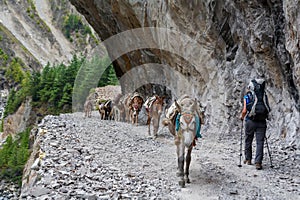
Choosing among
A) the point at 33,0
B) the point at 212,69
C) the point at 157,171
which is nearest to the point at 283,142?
the point at 157,171

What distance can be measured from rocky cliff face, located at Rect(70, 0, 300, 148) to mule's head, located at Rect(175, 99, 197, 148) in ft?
13.0

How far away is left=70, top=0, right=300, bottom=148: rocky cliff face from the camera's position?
10141mm

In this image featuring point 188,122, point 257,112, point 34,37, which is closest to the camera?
point 188,122

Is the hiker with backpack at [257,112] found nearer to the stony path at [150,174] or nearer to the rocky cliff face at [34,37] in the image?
the stony path at [150,174]

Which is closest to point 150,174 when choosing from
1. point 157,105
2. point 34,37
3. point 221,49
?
point 157,105

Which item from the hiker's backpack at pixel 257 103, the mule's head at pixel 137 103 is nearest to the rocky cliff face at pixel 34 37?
the mule's head at pixel 137 103

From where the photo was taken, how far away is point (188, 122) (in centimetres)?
642

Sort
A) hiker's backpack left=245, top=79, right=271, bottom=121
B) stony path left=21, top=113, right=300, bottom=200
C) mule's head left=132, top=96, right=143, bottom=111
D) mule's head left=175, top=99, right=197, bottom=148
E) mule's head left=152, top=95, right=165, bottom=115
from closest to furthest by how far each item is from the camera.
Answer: stony path left=21, top=113, right=300, bottom=200
mule's head left=175, top=99, right=197, bottom=148
hiker's backpack left=245, top=79, right=271, bottom=121
mule's head left=152, top=95, right=165, bottom=115
mule's head left=132, top=96, right=143, bottom=111

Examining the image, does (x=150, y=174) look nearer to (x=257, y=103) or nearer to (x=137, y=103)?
(x=257, y=103)

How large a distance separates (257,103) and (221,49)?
24.7ft

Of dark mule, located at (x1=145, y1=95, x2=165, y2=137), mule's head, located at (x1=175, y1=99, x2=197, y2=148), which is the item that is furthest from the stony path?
dark mule, located at (x1=145, y1=95, x2=165, y2=137)

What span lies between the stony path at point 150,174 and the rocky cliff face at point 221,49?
2184 mm

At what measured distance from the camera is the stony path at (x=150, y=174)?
6159 mm

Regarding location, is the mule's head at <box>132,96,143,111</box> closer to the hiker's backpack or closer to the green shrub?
the hiker's backpack
